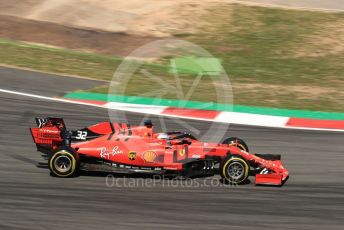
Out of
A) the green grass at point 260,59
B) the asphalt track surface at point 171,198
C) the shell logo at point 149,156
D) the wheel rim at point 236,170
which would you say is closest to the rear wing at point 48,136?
the asphalt track surface at point 171,198

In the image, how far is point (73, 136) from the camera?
1384 centimetres

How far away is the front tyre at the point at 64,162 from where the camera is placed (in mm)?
13047

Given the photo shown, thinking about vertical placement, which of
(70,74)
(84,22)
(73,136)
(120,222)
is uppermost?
(84,22)

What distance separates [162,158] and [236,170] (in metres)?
1.29

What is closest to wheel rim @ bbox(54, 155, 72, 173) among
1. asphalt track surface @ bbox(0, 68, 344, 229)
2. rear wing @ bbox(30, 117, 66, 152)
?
asphalt track surface @ bbox(0, 68, 344, 229)

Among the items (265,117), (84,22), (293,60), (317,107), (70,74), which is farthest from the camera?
(84,22)

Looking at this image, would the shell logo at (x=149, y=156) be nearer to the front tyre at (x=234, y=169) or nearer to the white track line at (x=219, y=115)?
the front tyre at (x=234, y=169)

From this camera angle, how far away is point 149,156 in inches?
516

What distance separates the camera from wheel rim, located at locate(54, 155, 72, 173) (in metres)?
13.1

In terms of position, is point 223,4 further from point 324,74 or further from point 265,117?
point 265,117

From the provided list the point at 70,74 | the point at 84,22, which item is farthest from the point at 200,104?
the point at 84,22

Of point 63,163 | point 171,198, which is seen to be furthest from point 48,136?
point 171,198

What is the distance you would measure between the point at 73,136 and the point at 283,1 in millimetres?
17350

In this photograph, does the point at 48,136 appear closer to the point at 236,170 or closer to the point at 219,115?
the point at 236,170
